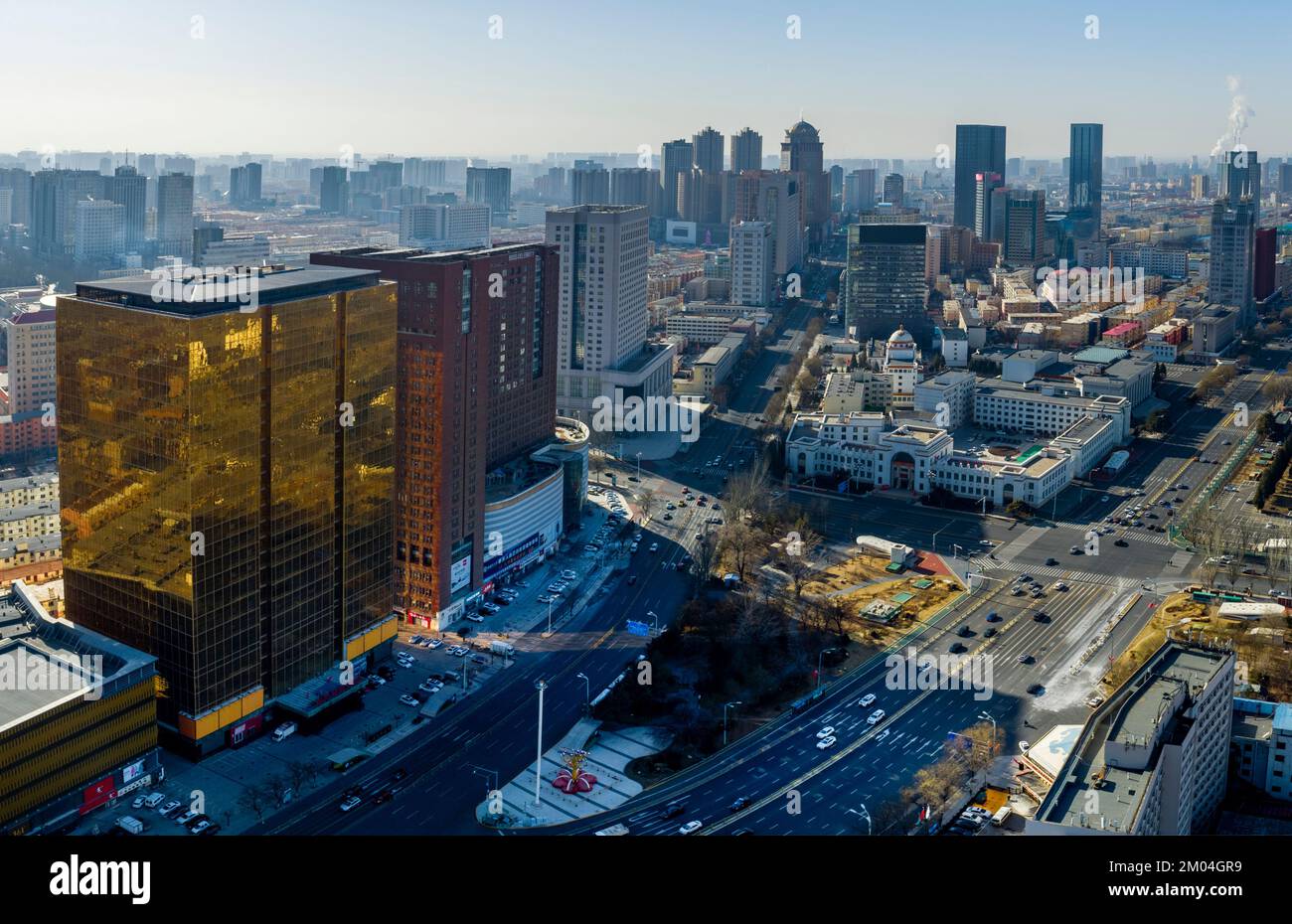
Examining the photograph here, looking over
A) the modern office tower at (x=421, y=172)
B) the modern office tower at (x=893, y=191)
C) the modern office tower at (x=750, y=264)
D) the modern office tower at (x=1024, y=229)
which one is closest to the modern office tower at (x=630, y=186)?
the modern office tower at (x=893, y=191)

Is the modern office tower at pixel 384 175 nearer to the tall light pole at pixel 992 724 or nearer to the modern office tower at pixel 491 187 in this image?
the modern office tower at pixel 491 187

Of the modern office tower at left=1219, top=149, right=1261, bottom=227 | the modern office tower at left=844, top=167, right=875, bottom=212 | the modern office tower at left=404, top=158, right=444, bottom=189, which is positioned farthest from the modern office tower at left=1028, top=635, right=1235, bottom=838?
the modern office tower at left=404, top=158, right=444, bottom=189

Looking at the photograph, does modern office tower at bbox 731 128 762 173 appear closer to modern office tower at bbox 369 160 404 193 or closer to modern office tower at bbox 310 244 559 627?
modern office tower at bbox 369 160 404 193

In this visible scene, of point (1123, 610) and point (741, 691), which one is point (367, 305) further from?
point (1123, 610)

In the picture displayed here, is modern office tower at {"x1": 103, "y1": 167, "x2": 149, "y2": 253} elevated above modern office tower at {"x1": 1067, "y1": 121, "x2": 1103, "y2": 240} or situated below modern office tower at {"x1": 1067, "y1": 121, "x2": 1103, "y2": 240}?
below

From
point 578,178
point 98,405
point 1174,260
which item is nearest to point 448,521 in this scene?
point 98,405

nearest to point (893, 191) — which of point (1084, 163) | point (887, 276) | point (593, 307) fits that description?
point (1084, 163)
